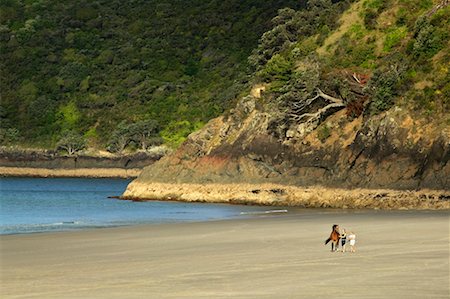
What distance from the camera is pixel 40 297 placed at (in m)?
19.1

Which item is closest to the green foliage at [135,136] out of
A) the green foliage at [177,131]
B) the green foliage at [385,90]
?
the green foliage at [177,131]

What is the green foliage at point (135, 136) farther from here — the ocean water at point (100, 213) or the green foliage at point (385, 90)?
the green foliage at point (385, 90)

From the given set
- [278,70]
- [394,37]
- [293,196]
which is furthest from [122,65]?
[293,196]

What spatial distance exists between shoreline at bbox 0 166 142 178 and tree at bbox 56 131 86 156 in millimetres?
3196

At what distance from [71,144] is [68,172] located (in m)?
4.42

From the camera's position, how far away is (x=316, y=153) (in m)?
58.5

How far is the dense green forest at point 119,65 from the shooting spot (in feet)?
502

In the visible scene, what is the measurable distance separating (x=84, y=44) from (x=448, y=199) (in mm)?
135070

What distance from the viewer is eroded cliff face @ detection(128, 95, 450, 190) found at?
51.3 m

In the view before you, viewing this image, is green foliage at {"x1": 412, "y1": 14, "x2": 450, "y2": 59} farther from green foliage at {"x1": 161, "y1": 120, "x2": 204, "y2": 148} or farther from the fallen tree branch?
green foliage at {"x1": 161, "y1": 120, "x2": 204, "y2": 148}

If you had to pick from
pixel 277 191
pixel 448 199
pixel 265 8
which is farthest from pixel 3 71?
pixel 448 199

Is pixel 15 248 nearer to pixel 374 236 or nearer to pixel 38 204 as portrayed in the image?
pixel 374 236

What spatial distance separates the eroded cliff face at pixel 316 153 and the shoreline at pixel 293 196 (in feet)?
1.32

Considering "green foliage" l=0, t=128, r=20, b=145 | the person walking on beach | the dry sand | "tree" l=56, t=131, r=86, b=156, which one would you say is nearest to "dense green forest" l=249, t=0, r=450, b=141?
the dry sand
